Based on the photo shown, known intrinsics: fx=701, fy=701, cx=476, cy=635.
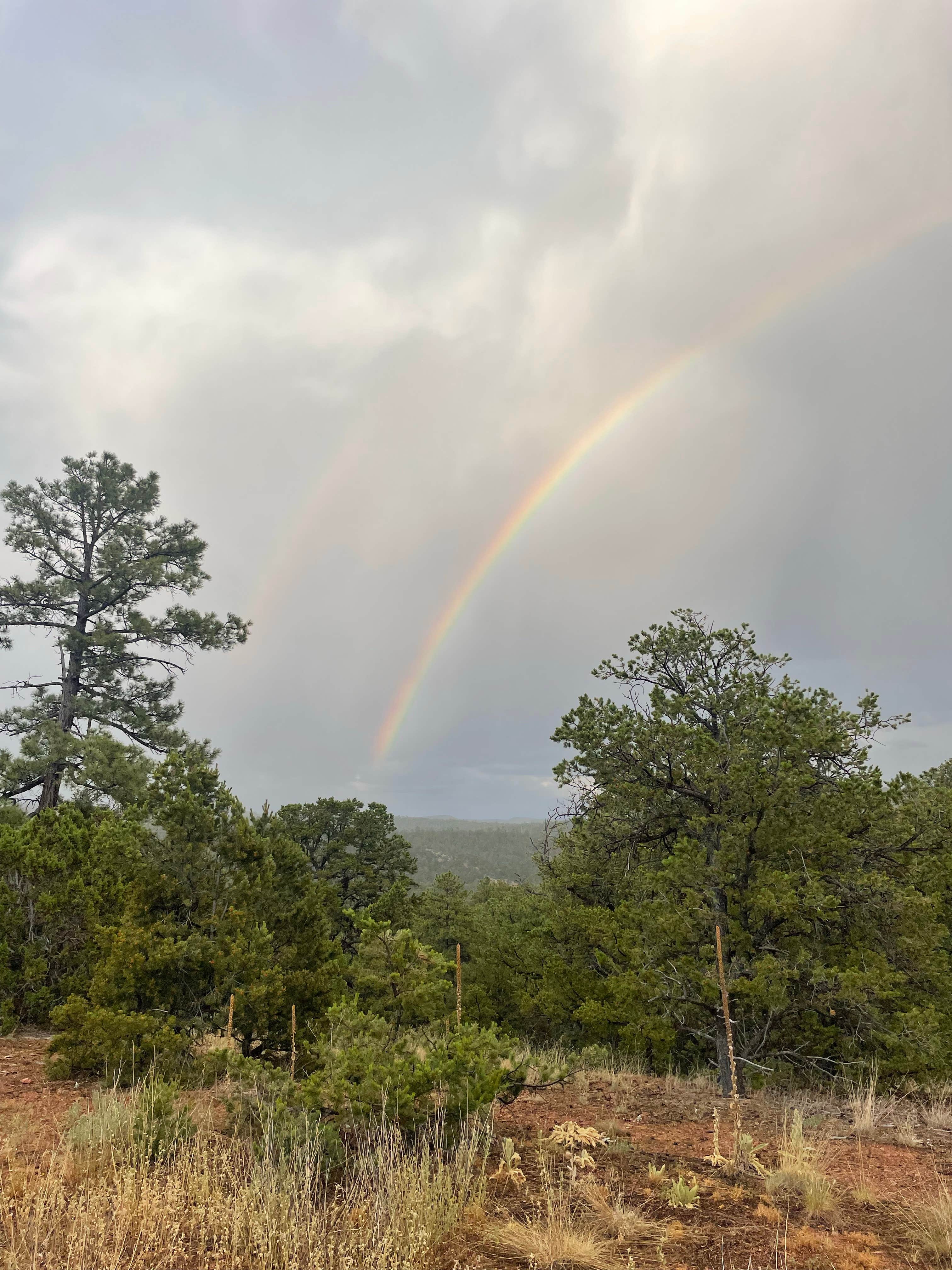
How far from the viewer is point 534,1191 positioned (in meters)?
5.12

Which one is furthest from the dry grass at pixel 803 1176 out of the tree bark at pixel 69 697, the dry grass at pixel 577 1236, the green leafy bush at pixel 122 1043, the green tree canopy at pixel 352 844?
the tree bark at pixel 69 697

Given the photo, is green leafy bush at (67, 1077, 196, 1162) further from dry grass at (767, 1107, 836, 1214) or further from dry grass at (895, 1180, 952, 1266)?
dry grass at (895, 1180, 952, 1266)

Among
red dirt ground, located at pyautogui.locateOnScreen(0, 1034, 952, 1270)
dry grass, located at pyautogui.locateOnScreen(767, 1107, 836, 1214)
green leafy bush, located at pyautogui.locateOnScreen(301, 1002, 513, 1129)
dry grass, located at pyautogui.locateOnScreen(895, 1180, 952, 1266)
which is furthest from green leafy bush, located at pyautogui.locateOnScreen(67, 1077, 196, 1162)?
dry grass, located at pyautogui.locateOnScreen(895, 1180, 952, 1266)

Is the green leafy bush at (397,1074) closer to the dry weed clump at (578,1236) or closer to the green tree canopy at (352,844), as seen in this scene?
the dry weed clump at (578,1236)

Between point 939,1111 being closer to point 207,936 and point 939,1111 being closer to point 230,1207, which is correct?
point 230,1207

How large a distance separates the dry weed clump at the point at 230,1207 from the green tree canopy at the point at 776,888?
5762 millimetres

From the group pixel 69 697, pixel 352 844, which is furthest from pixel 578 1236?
pixel 69 697

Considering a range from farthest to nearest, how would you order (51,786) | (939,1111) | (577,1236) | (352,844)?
(352,844), (51,786), (939,1111), (577,1236)

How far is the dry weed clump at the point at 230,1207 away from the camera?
12.1ft

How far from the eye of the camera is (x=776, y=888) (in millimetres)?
9539

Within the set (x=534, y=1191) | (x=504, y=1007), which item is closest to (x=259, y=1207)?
(x=534, y=1191)

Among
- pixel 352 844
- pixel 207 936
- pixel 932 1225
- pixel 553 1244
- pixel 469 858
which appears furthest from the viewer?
pixel 469 858

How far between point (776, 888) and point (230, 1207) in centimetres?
769

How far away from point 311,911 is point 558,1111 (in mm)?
3569
